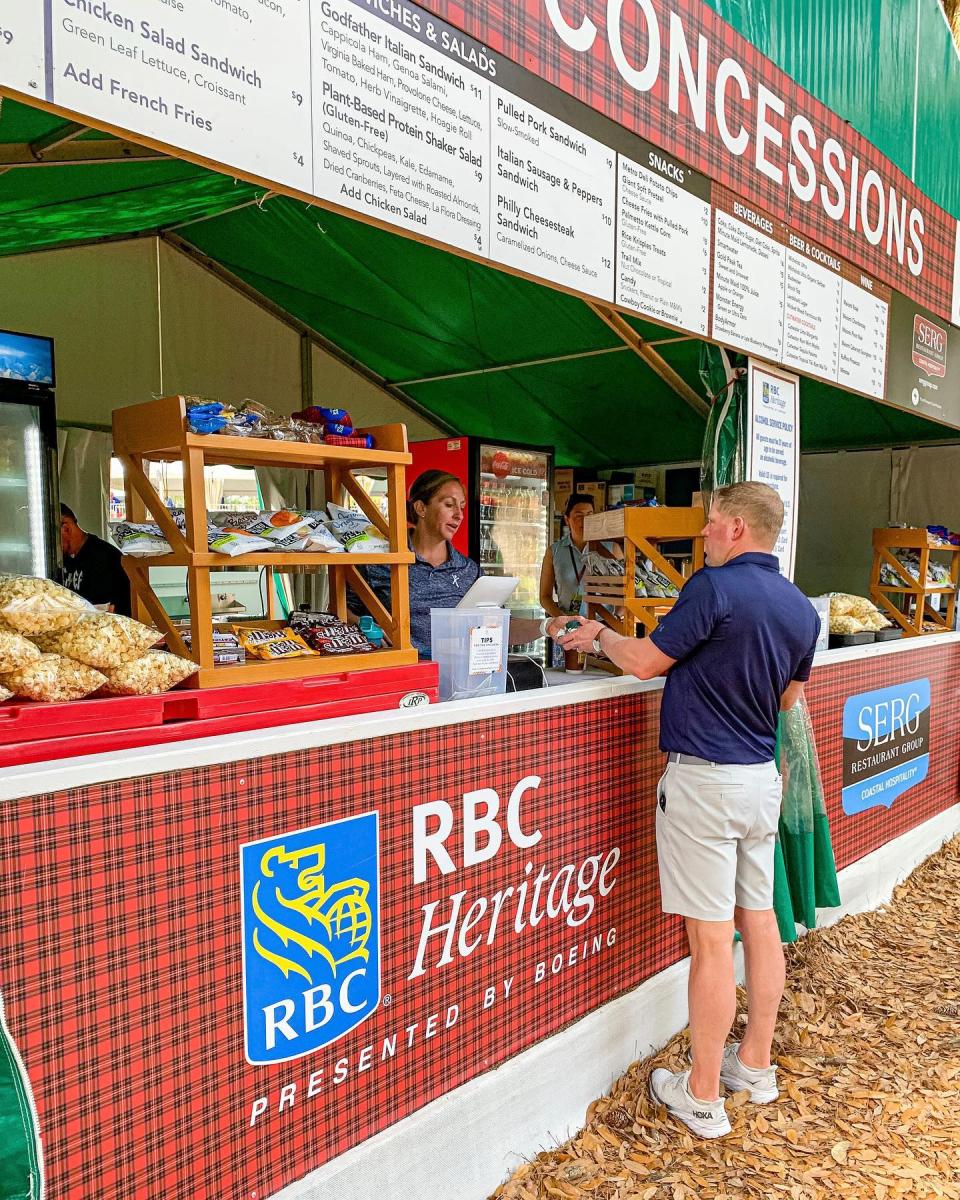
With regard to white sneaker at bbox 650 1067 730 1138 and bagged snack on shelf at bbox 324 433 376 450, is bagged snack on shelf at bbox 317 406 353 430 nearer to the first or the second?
bagged snack on shelf at bbox 324 433 376 450

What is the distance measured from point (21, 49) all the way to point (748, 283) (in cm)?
255

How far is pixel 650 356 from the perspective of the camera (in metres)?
6.13

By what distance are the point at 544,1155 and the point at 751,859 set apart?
38.5 inches

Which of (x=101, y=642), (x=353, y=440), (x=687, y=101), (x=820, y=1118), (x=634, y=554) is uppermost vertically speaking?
(x=687, y=101)

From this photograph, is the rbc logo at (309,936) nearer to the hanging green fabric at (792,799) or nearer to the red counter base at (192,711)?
the red counter base at (192,711)

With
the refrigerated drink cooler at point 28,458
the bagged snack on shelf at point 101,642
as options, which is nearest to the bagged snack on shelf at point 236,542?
the bagged snack on shelf at point 101,642

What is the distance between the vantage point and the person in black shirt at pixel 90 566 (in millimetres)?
4520

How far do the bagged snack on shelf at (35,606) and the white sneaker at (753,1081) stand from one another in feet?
7.33

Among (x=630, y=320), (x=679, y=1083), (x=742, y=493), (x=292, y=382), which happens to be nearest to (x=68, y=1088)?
(x=679, y=1083)

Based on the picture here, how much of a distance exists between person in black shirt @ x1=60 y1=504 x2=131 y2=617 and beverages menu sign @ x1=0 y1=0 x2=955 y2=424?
3.15 metres

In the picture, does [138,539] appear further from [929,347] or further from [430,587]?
[929,347]

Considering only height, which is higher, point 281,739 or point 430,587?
point 430,587

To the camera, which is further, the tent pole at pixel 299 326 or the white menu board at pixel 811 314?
the tent pole at pixel 299 326

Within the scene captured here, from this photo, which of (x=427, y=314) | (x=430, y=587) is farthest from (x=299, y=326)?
(x=430, y=587)
